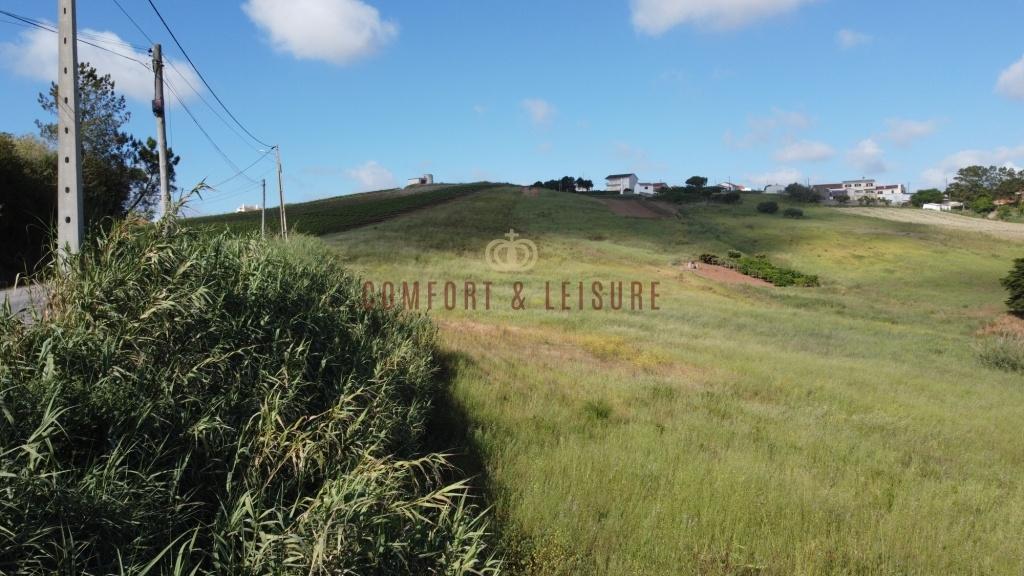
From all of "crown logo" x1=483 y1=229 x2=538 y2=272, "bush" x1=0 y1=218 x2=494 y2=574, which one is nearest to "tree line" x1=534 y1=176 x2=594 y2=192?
"crown logo" x1=483 y1=229 x2=538 y2=272

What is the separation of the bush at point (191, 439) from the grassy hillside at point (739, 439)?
1.48 meters

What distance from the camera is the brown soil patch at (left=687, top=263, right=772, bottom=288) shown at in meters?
32.3

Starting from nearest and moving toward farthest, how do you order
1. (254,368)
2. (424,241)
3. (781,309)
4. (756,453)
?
1. (254,368)
2. (756,453)
3. (781,309)
4. (424,241)

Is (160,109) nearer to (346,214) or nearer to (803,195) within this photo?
(346,214)

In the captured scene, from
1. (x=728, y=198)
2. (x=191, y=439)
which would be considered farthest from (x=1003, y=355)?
(x=728, y=198)

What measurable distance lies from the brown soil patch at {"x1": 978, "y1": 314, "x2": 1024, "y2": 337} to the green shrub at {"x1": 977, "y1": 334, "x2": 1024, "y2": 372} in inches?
258

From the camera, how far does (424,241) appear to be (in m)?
36.0

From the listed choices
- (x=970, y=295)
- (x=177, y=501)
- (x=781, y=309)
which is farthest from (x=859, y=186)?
(x=177, y=501)

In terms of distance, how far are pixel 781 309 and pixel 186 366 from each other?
25288 millimetres

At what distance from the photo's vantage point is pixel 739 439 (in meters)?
7.05

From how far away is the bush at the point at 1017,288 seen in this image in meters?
24.8

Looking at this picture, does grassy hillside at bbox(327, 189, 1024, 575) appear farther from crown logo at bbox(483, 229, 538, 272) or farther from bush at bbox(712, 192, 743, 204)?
bush at bbox(712, 192, 743, 204)

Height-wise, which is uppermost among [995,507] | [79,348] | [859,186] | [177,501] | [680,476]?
[859,186]

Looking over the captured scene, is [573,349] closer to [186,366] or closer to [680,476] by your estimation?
[680,476]
